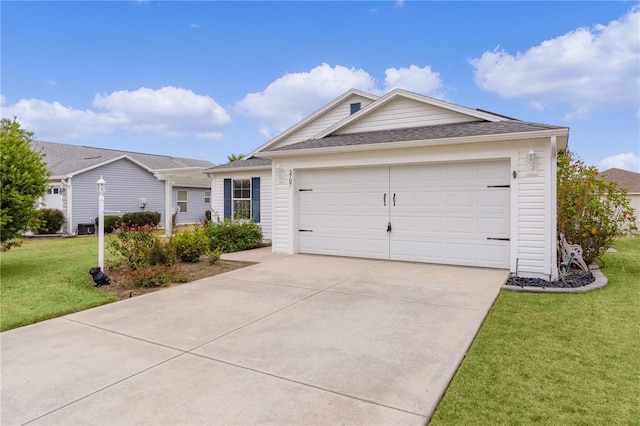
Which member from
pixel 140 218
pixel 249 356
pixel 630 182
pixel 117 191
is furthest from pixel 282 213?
pixel 630 182

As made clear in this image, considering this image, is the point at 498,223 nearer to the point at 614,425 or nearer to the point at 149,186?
the point at 614,425

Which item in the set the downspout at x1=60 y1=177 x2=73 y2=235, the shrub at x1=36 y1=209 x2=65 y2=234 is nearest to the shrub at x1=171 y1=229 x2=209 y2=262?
the downspout at x1=60 y1=177 x2=73 y2=235

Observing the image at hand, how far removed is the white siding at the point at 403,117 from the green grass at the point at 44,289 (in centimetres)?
735

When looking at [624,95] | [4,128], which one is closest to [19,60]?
[4,128]

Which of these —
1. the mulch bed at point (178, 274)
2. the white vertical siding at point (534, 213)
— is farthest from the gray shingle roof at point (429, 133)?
the mulch bed at point (178, 274)

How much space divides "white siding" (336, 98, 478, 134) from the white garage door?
6.22ft

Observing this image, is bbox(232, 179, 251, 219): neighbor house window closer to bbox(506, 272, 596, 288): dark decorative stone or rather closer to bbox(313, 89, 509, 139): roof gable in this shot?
bbox(313, 89, 509, 139): roof gable

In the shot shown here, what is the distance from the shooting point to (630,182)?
23.2 m

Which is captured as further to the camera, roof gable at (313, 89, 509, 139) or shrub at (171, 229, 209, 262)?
roof gable at (313, 89, 509, 139)

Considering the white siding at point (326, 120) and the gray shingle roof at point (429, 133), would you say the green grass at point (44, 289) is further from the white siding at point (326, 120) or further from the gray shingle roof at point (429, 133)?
the white siding at point (326, 120)

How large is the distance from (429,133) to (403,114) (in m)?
1.92

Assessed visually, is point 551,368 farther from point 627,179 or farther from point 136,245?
point 627,179

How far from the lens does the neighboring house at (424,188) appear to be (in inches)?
281

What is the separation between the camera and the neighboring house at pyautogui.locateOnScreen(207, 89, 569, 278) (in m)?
7.13
